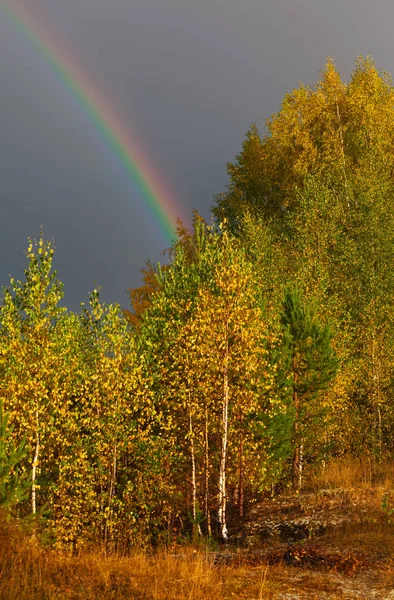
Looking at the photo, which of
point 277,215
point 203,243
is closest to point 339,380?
point 203,243

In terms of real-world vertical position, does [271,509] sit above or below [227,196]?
below

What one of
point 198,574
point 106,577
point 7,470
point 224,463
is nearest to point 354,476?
point 224,463

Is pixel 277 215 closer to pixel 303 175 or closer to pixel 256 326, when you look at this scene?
pixel 303 175

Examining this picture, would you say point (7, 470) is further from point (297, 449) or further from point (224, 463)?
point (297, 449)

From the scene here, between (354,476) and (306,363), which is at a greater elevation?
(306,363)

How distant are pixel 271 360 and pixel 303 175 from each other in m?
27.6

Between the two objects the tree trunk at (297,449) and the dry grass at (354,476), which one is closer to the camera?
the dry grass at (354,476)

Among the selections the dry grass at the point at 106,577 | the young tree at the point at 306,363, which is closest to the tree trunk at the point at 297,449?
the young tree at the point at 306,363

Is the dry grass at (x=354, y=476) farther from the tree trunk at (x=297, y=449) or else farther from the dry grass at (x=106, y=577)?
the dry grass at (x=106, y=577)

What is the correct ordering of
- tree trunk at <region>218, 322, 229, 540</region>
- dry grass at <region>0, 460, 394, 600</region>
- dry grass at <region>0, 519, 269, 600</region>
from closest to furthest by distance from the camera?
dry grass at <region>0, 519, 269, 600</region>, dry grass at <region>0, 460, 394, 600</region>, tree trunk at <region>218, 322, 229, 540</region>

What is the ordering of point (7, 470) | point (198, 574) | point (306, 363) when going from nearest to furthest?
1. point (198, 574)
2. point (7, 470)
3. point (306, 363)

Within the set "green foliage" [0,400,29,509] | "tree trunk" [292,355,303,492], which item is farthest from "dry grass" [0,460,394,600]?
"tree trunk" [292,355,303,492]

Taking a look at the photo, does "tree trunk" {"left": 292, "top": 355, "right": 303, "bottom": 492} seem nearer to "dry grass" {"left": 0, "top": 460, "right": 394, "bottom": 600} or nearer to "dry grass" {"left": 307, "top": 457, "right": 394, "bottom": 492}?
"dry grass" {"left": 307, "top": 457, "right": 394, "bottom": 492}

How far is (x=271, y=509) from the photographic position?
2262cm
